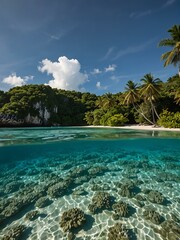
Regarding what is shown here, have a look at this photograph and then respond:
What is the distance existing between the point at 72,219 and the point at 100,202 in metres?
1.12

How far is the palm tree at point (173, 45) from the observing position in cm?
A: 2141

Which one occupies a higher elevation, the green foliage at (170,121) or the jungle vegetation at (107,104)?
the jungle vegetation at (107,104)

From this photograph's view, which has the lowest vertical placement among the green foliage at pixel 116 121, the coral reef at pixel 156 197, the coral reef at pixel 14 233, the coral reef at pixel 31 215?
the coral reef at pixel 31 215

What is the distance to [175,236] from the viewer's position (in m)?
3.40

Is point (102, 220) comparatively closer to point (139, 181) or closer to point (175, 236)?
point (175, 236)

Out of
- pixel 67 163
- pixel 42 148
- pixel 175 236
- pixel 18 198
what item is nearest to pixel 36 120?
pixel 42 148

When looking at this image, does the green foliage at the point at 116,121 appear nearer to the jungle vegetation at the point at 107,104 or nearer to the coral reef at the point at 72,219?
the jungle vegetation at the point at 107,104

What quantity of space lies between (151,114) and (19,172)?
31.9 meters

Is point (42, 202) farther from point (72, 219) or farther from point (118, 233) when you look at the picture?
point (118, 233)

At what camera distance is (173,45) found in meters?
21.9

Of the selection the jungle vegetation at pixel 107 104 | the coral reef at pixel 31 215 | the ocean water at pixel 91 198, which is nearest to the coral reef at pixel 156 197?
the ocean water at pixel 91 198

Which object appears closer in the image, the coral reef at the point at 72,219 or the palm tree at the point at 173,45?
the coral reef at the point at 72,219

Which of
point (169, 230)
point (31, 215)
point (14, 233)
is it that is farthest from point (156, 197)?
point (14, 233)

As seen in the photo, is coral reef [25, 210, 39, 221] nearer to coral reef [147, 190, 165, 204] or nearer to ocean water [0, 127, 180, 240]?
ocean water [0, 127, 180, 240]
